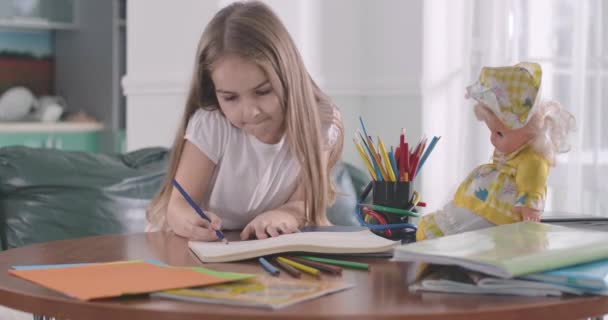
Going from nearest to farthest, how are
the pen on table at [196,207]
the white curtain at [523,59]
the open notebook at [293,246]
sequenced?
the open notebook at [293,246]
the pen on table at [196,207]
the white curtain at [523,59]

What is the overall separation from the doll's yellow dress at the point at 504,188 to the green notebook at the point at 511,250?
0.26 ft

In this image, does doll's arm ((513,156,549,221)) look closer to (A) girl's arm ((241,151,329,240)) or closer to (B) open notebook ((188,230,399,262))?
(B) open notebook ((188,230,399,262))

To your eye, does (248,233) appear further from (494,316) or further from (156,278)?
(494,316)

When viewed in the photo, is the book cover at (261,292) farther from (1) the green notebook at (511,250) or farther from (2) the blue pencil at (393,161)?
(2) the blue pencil at (393,161)

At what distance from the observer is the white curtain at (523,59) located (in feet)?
8.16

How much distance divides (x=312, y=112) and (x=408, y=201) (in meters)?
0.36

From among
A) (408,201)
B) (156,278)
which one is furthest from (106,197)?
(156,278)

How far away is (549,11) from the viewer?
102 inches

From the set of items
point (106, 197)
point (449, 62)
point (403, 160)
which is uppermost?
point (449, 62)

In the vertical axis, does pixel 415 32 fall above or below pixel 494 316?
above

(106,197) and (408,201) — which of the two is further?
(106,197)

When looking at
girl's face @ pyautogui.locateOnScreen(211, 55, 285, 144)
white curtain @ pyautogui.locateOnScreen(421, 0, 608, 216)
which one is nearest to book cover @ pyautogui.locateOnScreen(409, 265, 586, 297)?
girl's face @ pyautogui.locateOnScreen(211, 55, 285, 144)

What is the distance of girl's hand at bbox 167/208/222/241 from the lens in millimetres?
1393

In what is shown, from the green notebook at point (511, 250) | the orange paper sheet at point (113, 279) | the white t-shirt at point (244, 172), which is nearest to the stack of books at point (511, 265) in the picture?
the green notebook at point (511, 250)
